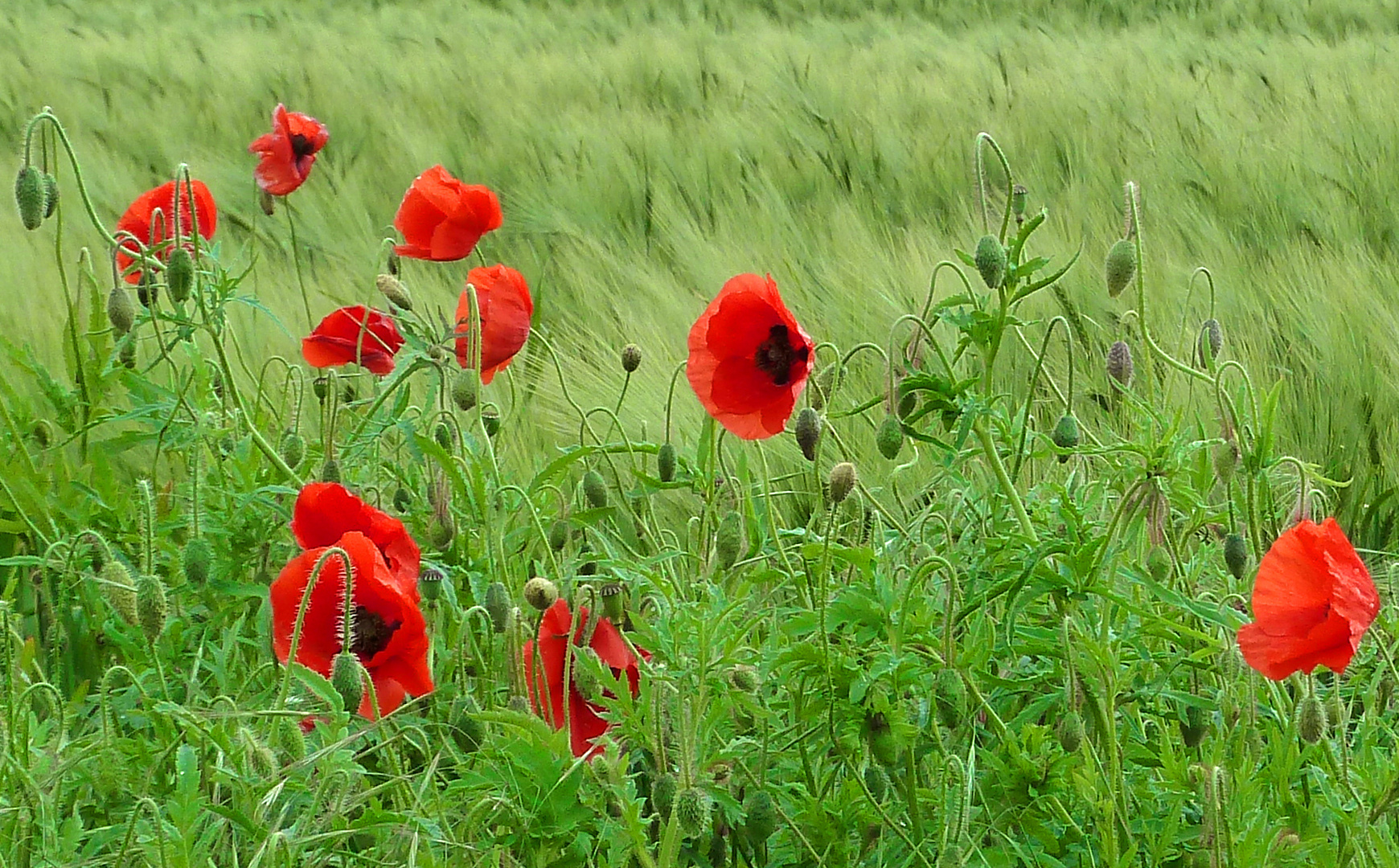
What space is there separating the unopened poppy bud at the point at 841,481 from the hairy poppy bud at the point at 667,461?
257mm

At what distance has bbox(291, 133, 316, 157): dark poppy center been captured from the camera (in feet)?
5.10

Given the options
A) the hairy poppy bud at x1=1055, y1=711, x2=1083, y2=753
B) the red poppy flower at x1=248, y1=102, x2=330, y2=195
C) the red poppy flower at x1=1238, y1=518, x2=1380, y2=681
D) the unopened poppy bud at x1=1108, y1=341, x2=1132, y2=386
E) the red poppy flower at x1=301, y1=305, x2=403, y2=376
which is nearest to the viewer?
the red poppy flower at x1=1238, y1=518, x2=1380, y2=681

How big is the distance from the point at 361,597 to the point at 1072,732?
452 millimetres

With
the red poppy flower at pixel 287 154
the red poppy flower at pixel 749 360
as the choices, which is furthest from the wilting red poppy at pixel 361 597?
the red poppy flower at pixel 287 154

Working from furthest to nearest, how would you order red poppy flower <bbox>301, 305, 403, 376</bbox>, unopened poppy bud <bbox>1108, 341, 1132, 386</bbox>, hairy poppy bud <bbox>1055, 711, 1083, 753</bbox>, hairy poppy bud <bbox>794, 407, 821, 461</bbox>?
red poppy flower <bbox>301, 305, 403, 376</bbox>, unopened poppy bud <bbox>1108, 341, 1132, 386</bbox>, hairy poppy bud <bbox>794, 407, 821, 461</bbox>, hairy poppy bud <bbox>1055, 711, 1083, 753</bbox>

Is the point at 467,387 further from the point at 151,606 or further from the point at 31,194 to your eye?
the point at 31,194

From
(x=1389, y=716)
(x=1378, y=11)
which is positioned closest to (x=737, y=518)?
(x=1389, y=716)

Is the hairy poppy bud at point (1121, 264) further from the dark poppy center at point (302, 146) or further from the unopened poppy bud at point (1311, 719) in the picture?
the dark poppy center at point (302, 146)

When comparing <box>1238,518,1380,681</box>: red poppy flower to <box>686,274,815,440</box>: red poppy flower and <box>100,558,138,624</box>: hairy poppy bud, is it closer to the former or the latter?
<box>686,274,815,440</box>: red poppy flower

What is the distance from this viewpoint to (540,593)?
3.15ft

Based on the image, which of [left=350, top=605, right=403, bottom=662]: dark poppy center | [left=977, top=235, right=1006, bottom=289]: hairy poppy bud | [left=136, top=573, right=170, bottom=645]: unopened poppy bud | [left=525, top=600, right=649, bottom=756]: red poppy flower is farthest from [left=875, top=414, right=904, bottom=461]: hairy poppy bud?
[left=136, top=573, right=170, bottom=645]: unopened poppy bud

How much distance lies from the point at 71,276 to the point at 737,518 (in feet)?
4.47

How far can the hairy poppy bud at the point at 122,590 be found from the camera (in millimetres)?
923

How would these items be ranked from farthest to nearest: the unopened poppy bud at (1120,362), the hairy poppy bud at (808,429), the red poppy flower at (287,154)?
the red poppy flower at (287,154) → the unopened poppy bud at (1120,362) → the hairy poppy bud at (808,429)
